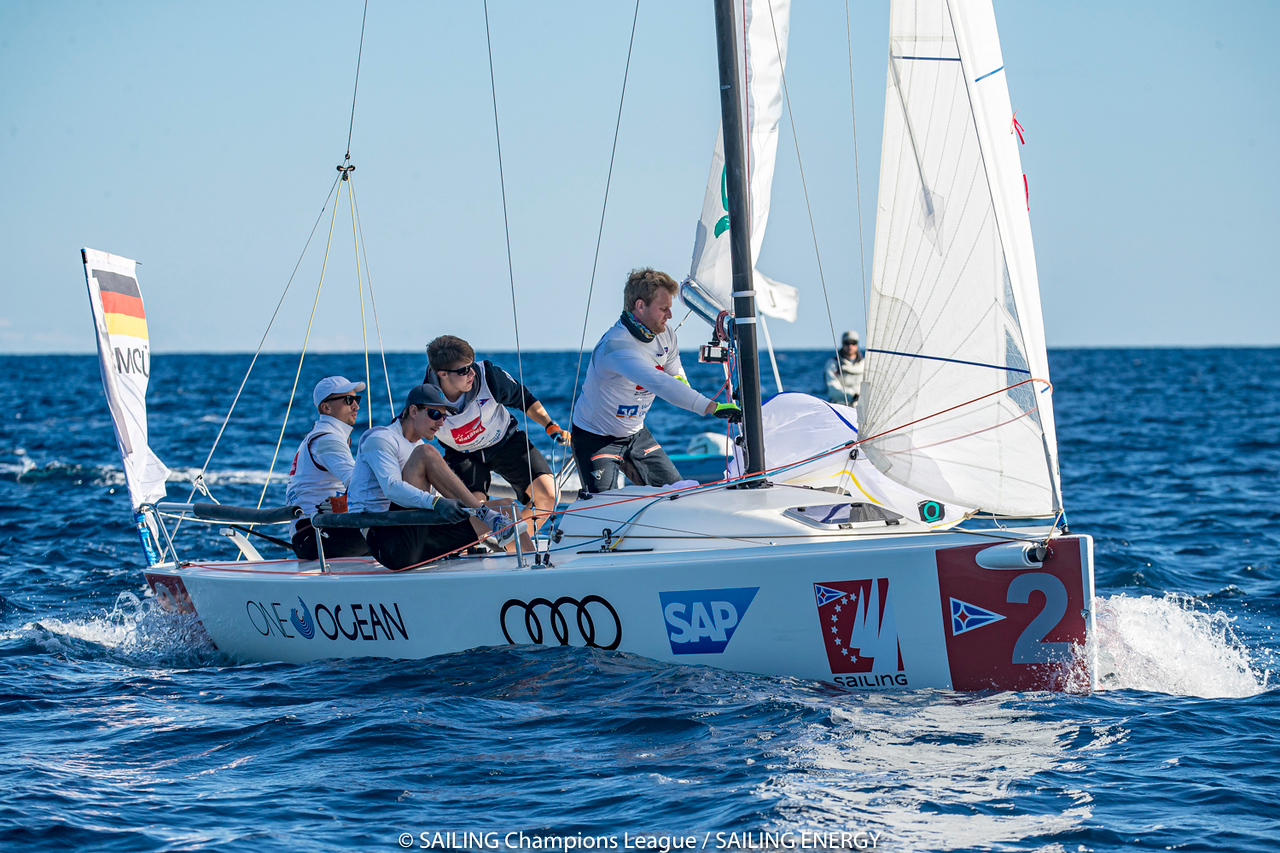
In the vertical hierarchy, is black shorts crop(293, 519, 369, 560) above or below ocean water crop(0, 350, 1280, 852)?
above

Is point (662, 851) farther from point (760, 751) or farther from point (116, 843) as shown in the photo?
point (116, 843)

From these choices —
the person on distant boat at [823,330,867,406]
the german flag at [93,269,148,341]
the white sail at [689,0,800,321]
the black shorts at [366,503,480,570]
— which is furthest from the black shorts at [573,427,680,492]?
the person on distant boat at [823,330,867,406]

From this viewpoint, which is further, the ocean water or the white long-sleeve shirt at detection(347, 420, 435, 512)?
the white long-sleeve shirt at detection(347, 420, 435, 512)

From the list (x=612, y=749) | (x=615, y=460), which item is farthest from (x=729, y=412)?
(x=612, y=749)

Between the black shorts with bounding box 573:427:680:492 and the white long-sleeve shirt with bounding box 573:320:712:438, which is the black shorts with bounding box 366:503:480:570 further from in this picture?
the white long-sleeve shirt with bounding box 573:320:712:438

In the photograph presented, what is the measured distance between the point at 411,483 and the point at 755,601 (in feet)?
5.82

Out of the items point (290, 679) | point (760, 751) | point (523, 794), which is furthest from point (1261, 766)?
point (290, 679)

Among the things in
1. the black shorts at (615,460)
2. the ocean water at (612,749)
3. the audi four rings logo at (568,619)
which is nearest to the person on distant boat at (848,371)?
the ocean water at (612,749)

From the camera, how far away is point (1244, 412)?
22.1 meters

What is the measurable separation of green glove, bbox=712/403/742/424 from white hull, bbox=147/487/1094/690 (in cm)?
35

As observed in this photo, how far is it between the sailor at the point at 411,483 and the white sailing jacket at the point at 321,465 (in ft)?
1.44

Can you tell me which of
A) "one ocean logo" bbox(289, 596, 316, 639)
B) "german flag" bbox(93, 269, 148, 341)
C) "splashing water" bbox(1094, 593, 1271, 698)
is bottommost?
"splashing water" bbox(1094, 593, 1271, 698)

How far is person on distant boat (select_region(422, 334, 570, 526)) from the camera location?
16.9ft

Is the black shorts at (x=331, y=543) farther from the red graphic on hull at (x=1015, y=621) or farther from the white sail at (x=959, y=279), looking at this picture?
the red graphic on hull at (x=1015, y=621)
